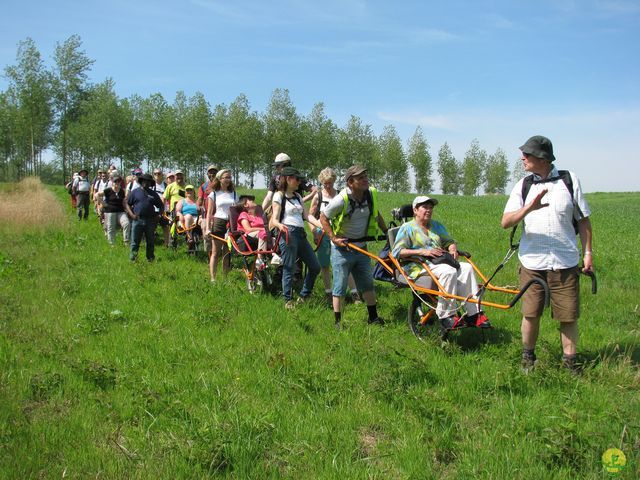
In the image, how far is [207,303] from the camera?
25.5 feet

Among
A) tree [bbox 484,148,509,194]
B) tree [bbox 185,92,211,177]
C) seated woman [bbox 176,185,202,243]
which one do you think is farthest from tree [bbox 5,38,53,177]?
tree [bbox 484,148,509,194]

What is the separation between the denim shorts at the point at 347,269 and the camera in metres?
6.65

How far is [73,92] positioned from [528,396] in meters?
55.6

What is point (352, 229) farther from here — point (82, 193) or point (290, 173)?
point (82, 193)

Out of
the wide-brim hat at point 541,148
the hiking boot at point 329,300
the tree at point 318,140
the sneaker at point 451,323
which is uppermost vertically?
the tree at point 318,140

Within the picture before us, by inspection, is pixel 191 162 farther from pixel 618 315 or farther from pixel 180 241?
pixel 618 315

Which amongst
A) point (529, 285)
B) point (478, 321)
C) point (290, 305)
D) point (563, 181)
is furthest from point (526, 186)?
point (290, 305)

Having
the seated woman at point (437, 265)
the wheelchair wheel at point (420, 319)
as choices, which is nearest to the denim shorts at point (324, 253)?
the seated woman at point (437, 265)

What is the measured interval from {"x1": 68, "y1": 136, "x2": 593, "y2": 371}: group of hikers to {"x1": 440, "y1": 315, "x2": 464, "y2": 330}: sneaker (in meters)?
0.01

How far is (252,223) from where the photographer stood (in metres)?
9.26

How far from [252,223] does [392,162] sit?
185 feet

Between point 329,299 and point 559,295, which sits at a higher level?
point 559,295

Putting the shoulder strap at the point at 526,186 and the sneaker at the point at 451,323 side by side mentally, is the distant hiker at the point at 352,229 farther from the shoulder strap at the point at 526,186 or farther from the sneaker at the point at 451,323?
the shoulder strap at the point at 526,186

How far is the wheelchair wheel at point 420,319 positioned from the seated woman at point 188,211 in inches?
262
